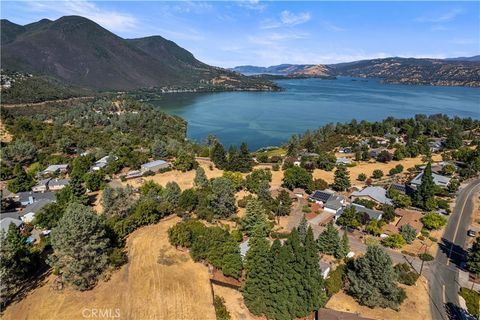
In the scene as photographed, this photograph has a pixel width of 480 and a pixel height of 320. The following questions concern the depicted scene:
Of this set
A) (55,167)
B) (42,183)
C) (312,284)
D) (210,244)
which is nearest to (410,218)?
(312,284)

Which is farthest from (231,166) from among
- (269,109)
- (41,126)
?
(269,109)

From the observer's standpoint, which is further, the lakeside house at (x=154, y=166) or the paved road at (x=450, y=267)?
the lakeside house at (x=154, y=166)

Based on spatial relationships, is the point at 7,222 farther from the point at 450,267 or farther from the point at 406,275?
the point at 450,267

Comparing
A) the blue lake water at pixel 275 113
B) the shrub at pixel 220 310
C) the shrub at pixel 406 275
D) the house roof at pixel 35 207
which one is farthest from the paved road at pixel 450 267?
the blue lake water at pixel 275 113

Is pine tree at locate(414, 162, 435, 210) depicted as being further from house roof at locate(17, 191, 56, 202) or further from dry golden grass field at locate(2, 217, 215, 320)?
house roof at locate(17, 191, 56, 202)

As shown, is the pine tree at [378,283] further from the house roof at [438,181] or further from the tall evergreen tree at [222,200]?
the house roof at [438,181]

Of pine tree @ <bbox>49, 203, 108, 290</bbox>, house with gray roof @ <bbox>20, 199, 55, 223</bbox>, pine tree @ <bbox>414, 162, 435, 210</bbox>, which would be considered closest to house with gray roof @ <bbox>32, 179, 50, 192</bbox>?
house with gray roof @ <bbox>20, 199, 55, 223</bbox>
